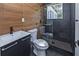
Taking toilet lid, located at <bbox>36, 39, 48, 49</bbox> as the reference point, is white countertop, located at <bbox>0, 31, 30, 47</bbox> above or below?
above

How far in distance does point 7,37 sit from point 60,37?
776 mm

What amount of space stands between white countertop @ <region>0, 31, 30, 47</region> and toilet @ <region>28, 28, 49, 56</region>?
0.11 m

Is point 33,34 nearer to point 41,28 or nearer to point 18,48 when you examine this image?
point 41,28

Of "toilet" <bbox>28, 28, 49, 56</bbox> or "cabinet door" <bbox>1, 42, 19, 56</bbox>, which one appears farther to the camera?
"toilet" <bbox>28, 28, 49, 56</bbox>

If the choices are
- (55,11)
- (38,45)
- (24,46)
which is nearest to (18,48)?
(24,46)

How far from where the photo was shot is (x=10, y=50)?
1.61 metres

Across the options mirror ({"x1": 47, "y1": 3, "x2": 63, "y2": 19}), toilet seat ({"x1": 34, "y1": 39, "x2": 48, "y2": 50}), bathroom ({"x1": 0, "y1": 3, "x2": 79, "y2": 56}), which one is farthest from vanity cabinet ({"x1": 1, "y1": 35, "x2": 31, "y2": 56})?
mirror ({"x1": 47, "y1": 3, "x2": 63, "y2": 19})

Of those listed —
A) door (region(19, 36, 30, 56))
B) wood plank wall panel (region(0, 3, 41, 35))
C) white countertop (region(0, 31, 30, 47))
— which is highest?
wood plank wall panel (region(0, 3, 41, 35))

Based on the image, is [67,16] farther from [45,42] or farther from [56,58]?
[56,58]

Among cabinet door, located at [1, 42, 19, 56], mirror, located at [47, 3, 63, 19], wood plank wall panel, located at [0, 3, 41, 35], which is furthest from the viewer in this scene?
mirror, located at [47, 3, 63, 19]

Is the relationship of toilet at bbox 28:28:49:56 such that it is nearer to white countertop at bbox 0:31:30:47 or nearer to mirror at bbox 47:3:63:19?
white countertop at bbox 0:31:30:47

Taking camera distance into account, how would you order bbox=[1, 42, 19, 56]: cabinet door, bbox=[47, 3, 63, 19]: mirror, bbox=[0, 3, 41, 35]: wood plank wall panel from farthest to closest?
bbox=[47, 3, 63, 19]: mirror, bbox=[0, 3, 41, 35]: wood plank wall panel, bbox=[1, 42, 19, 56]: cabinet door

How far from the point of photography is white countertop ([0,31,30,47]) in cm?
159

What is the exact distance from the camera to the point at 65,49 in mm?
1817
